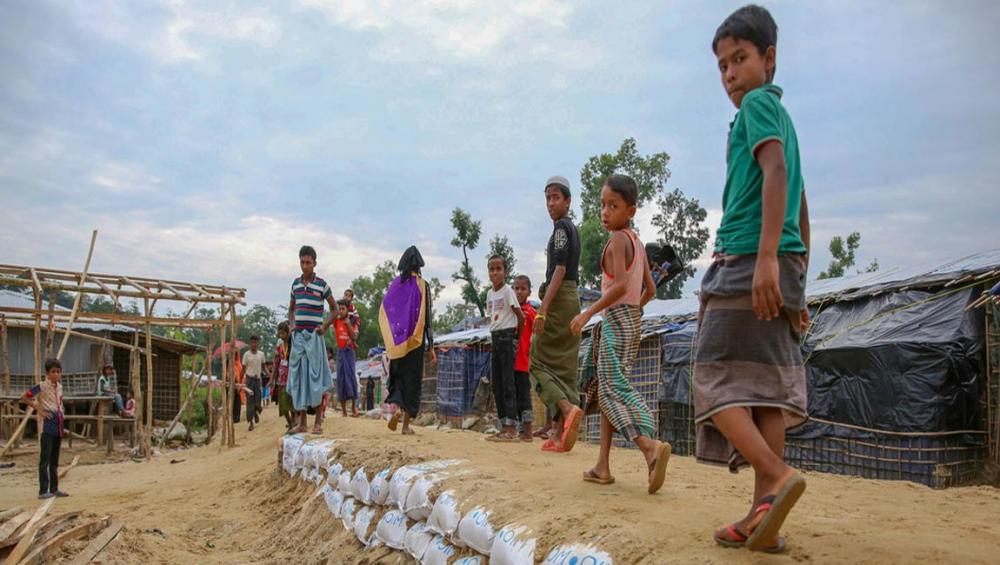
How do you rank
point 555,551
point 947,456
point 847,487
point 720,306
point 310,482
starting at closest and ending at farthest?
point 720,306, point 555,551, point 847,487, point 310,482, point 947,456

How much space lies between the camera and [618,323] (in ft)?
11.1

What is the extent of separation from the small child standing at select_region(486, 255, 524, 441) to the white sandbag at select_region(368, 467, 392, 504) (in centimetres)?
170

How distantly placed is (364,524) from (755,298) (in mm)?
3128

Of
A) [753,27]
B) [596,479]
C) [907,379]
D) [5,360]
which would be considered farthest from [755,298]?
[5,360]

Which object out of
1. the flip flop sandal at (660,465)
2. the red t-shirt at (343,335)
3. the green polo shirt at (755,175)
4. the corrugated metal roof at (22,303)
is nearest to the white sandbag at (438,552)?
the flip flop sandal at (660,465)

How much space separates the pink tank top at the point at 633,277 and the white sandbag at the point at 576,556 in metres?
1.33

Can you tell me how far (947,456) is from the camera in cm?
676

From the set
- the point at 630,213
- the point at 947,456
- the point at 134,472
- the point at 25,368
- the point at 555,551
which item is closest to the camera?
the point at 555,551

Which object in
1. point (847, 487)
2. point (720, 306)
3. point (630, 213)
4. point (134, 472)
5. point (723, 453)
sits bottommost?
point (134, 472)

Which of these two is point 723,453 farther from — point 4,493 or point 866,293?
point 4,493

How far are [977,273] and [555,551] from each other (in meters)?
6.75

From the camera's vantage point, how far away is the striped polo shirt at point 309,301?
23.0 ft

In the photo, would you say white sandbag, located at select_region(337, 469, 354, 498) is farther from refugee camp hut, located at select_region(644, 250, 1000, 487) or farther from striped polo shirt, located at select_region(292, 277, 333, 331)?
refugee camp hut, located at select_region(644, 250, 1000, 487)

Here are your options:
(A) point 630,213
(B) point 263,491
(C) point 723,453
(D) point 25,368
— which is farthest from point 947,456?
(D) point 25,368
